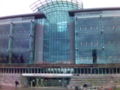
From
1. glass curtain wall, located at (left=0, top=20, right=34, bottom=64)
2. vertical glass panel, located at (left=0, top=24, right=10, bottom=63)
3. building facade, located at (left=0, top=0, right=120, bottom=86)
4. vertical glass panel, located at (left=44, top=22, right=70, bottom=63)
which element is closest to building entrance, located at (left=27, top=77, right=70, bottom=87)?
building facade, located at (left=0, top=0, right=120, bottom=86)

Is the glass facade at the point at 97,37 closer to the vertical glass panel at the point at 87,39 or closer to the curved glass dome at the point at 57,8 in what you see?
the vertical glass panel at the point at 87,39

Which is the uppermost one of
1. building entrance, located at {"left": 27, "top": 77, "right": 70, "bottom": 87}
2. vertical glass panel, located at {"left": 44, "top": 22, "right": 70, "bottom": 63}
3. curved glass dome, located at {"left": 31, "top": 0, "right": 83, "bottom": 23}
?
curved glass dome, located at {"left": 31, "top": 0, "right": 83, "bottom": 23}

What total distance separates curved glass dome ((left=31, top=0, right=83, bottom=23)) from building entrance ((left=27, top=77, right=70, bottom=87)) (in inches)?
1020

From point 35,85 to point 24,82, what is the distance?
4.03 meters

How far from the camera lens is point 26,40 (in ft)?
352

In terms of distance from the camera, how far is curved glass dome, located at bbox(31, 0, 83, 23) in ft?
373

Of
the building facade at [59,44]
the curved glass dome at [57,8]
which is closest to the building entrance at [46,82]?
the building facade at [59,44]

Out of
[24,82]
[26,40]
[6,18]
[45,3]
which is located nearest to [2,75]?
[24,82]

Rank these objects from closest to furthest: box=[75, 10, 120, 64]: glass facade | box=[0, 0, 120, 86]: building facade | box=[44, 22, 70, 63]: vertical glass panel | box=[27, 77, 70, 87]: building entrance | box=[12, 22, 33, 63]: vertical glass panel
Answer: box=[0, 0, 120, 86]: building facade, box=[27, 77, 70, 87]: building entrance, box=[75, 10, 120, 64]: glass facade, box=[12, 22, 33, 63]: vertical glass panel, box=[44, 22, 70, 63]: vertical glass panel

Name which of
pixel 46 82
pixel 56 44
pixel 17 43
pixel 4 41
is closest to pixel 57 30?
pixel 56 44

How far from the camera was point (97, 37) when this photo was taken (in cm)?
A: 9981

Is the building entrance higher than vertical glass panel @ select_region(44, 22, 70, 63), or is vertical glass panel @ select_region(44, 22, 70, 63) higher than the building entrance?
vertical glass panel @ select_region(44, 22, 70, 63)

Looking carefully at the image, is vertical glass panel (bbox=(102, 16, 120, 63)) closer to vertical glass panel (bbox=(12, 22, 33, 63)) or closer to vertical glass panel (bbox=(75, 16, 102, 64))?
vertical glass panel (bbox=(75, 16, 102, 64))

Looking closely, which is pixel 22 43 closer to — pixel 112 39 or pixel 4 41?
pixel 4 41
